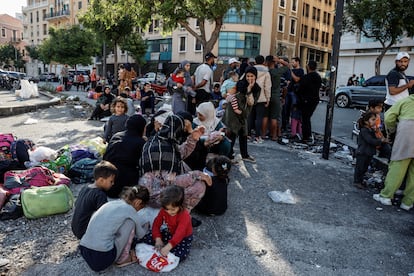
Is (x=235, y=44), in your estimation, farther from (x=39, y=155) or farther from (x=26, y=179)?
(x=26, y=179)

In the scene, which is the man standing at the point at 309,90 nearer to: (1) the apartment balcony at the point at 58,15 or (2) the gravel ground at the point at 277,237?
(2) the gravel ground at the point at 277,237

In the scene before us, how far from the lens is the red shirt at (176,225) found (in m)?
3.00

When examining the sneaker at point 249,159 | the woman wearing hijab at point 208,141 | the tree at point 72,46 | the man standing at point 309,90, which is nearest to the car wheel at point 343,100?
the man standing at point 309,90

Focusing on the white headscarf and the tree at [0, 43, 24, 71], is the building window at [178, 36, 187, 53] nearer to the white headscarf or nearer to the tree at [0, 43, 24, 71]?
the white headscarf

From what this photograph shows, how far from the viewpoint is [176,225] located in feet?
10.2

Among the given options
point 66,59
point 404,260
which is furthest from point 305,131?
point 66,59

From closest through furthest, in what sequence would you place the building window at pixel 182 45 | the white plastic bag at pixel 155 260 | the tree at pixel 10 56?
the white plastic bag at pixel 155 260
the building window at pixel 182 45
the tree at pixel 10 56

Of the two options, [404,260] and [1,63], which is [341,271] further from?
[1,63]

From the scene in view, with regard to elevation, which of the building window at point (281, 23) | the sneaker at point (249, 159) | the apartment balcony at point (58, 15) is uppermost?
the apartment balcony at point (58, 15)

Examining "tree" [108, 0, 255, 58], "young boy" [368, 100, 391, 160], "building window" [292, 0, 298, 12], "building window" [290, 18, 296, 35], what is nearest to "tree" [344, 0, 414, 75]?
"tree" [108, 0, 255, 58]

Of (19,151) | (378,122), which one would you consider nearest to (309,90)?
(378,122)

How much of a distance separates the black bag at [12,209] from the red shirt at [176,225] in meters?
1.75

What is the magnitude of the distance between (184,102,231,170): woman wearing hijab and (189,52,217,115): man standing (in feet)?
6.66

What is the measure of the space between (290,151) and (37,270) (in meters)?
5.45
